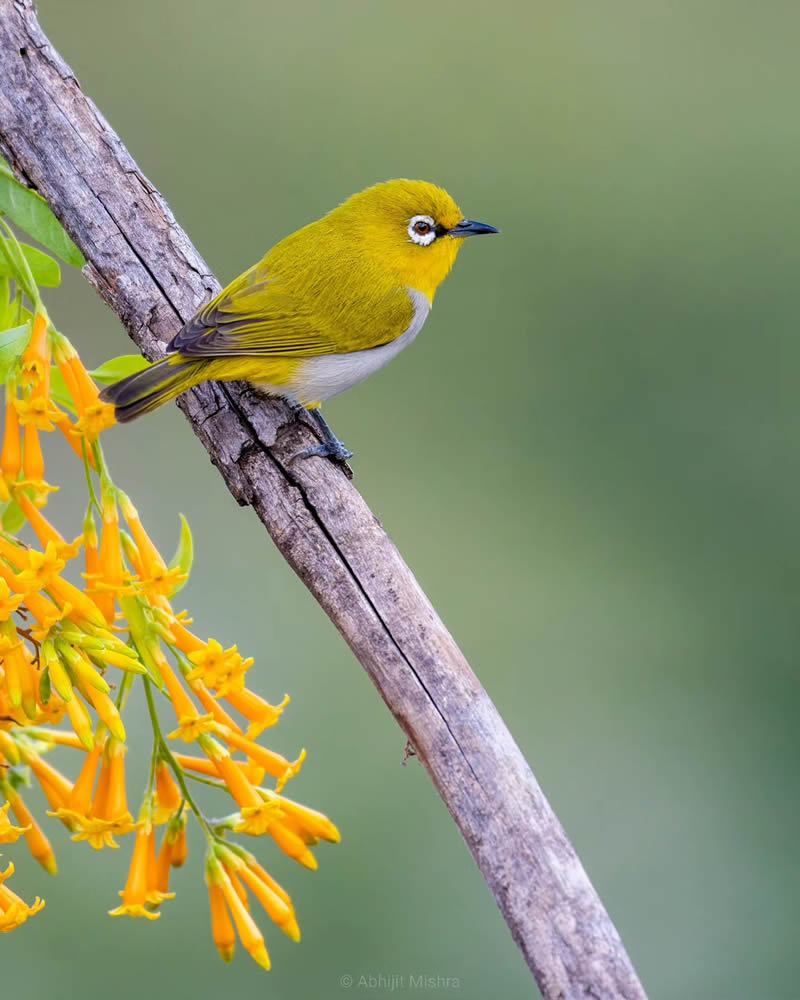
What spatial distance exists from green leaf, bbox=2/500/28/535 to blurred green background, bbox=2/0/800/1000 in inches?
94.3

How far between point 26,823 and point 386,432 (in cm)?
445

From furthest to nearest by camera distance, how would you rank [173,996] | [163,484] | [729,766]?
[163,484] → [729,766] → [173,996]

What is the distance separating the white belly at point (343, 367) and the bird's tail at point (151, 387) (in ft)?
1.06

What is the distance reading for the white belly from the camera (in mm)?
2766

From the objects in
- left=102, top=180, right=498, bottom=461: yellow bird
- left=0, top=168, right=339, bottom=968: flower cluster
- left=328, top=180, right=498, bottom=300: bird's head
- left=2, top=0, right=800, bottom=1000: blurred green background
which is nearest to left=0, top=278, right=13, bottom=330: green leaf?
left=0, top=168, right=339, bottom=968: flower cluster

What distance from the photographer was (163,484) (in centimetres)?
541

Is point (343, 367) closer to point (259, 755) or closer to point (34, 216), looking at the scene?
point (34, 216)

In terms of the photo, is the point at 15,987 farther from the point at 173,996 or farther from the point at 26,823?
the point at 26,823

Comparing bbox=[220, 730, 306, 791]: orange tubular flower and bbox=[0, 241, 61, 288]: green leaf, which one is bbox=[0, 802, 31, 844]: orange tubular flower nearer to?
bbox=[220, 730, 306, 791]: orange tubular flower

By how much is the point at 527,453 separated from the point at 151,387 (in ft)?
13.7

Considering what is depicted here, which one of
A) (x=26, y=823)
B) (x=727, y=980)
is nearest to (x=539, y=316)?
(x=727, y=980)

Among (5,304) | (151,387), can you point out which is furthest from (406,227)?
(5,304)

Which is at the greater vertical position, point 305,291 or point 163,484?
point 163,484

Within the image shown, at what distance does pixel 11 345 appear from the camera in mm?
1788
